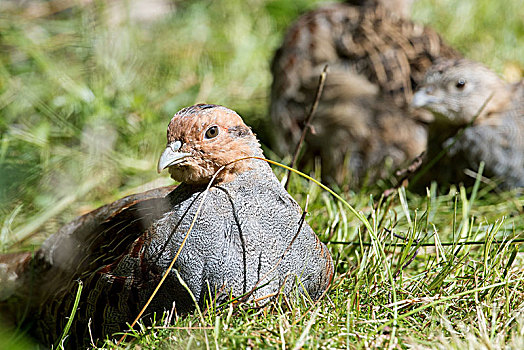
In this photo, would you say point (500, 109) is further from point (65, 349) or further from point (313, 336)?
point (65, 349)

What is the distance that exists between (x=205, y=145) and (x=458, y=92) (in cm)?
226

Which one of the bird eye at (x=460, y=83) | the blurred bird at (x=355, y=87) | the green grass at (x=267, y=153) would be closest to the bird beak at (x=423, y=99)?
the bird eye at (x=460, y=83)

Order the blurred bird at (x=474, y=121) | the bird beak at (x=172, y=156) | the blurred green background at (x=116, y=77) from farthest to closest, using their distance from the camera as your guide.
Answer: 1. the blurred bird at (x=474, y=121)
2. the blurred green background at (x=116, y=77)
3. the bird beak at (x=172, y=156)

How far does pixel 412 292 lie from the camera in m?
2.60

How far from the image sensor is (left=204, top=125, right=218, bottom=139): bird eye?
88.1 inches

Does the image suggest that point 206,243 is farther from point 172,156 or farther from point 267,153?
point 267,153

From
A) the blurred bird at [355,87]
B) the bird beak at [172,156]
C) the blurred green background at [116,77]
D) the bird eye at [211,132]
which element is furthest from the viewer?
the blurred bird at [355,87]

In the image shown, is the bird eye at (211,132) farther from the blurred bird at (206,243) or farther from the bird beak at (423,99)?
the bird beak at (423,99)

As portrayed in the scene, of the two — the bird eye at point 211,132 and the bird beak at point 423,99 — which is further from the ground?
the bird eye at point 211,132

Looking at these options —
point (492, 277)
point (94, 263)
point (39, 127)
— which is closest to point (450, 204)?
point (492, 277)

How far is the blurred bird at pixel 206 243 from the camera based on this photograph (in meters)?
2.23

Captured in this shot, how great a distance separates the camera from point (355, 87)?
450 cm

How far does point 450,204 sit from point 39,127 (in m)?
2.88

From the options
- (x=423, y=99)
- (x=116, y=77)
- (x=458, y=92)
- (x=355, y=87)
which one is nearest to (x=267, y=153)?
(x=355, y=87)
